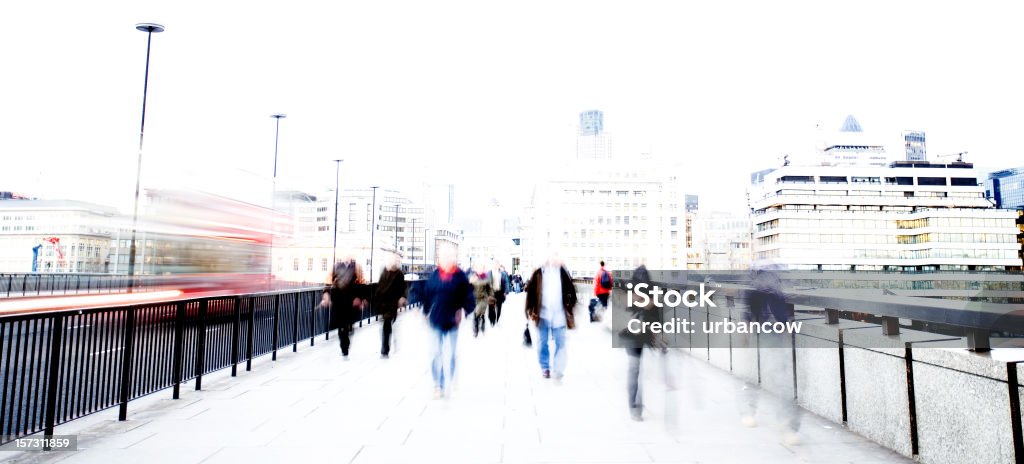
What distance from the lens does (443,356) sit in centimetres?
775

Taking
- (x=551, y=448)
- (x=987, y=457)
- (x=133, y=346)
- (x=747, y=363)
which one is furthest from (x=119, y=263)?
(x=987, y=457)

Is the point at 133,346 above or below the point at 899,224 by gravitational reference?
below

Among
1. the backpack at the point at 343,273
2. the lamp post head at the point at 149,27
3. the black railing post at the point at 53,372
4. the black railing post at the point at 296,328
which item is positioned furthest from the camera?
the lamp post head at the point at 149,27

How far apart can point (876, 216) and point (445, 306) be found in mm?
126740

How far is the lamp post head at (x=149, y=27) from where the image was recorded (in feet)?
64.6

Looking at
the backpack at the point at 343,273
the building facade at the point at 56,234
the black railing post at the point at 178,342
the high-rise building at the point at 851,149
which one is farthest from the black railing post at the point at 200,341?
the high-rise building at the point at 851,149

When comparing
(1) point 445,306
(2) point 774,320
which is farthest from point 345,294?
(2) point 774,320

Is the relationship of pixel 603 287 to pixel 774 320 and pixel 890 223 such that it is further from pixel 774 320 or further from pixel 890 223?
pixel 890 223

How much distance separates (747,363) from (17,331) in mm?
8202

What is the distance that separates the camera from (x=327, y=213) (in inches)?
5344

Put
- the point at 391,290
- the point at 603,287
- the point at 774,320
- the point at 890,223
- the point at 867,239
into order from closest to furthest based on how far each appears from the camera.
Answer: the point at 774,320 < the point at 391,290 < the point at 603,287 < the point at 867,239 < the point at 890,223

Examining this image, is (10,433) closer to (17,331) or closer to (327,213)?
(17,331)

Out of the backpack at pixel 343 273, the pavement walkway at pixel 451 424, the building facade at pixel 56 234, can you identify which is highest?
the building facade at pixel 56 234

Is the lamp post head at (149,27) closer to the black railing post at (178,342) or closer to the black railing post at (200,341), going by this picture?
the black railing post at (200,341)
